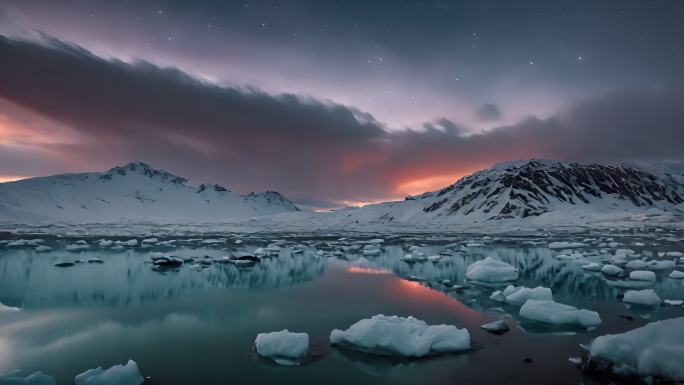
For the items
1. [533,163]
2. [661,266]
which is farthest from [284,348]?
[533,163]

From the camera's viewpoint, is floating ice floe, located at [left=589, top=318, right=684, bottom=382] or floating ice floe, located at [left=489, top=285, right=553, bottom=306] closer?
floating ice floe, located at [left=589, top=318, right=684, bottom=382]

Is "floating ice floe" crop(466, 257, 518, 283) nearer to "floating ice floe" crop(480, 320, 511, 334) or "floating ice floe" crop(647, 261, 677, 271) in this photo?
"floating ice floe" crop(480, 320, 511, 334)

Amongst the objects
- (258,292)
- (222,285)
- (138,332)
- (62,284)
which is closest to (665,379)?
(138,332)

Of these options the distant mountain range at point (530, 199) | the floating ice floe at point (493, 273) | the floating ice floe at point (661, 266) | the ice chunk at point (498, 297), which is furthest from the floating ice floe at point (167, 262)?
the distant mountain range at point (530, 199)

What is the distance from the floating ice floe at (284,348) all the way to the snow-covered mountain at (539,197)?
10752cm

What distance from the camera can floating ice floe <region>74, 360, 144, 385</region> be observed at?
21.7 feet

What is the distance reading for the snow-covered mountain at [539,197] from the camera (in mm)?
123562

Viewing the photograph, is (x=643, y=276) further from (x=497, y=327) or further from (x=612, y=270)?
(x=497, y=327)

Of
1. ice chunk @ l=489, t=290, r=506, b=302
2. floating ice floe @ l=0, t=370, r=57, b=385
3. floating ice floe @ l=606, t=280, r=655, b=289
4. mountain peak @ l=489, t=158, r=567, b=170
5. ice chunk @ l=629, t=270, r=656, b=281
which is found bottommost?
floating ice floe @ l=606, t=280, r=655, b=289

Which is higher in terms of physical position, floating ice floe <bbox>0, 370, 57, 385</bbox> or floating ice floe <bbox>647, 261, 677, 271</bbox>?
floating ice floe <bbox>0, 370, 57, 385</bbox>

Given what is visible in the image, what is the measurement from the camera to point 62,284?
17500 mm

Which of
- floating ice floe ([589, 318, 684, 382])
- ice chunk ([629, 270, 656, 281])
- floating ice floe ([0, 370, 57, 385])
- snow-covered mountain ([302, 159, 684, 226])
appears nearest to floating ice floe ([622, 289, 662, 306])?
ice chunk ([629, 270, 656, 281])

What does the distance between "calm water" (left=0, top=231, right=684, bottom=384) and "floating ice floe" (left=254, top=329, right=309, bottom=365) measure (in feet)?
0.80

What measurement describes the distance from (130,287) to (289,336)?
38.0ft
